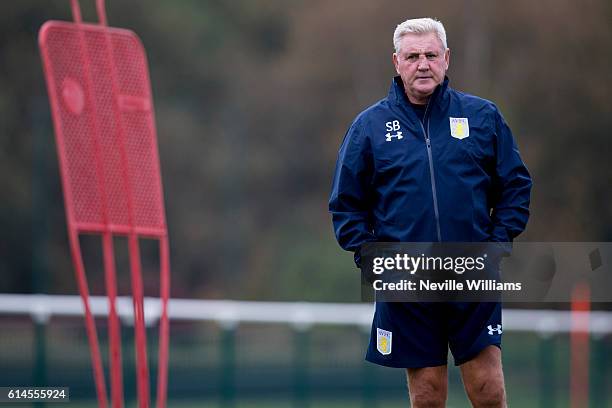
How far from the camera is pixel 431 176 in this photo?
16.9ft

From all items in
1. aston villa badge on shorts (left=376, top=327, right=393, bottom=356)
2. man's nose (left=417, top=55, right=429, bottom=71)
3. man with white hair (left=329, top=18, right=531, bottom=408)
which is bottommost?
aston villa badge on shorts (left=376, top=327, right=393, bottom=356)

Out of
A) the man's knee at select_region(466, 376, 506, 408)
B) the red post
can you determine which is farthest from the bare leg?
the red post

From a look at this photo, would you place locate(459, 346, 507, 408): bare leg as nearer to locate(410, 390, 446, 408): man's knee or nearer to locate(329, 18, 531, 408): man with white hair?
locate(329, 18, 531, 408): man with white hair

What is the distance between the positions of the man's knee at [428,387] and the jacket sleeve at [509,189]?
0.60 meters

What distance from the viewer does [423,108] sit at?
17.5 ft

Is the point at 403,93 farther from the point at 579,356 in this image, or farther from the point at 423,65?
the point at 579,356

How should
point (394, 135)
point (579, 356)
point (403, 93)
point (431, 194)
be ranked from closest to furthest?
point (431, 194) → point (394, 135) → point (403, 93) → point (579, 356)

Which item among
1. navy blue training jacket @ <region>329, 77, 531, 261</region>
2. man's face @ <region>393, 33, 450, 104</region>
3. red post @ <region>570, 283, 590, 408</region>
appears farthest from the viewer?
red post @ <region>570, 283, 590, 408</region>

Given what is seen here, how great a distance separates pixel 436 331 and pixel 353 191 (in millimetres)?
671

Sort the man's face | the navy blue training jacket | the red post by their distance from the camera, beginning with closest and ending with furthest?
the navy blue training jacket < the man's face < the red post

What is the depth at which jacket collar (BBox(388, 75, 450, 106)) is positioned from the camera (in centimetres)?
530

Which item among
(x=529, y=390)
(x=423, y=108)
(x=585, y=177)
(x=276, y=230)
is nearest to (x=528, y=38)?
(x=585, y=177)

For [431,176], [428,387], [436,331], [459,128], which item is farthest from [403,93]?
[428,387]

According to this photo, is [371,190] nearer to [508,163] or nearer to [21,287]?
[508,163]
